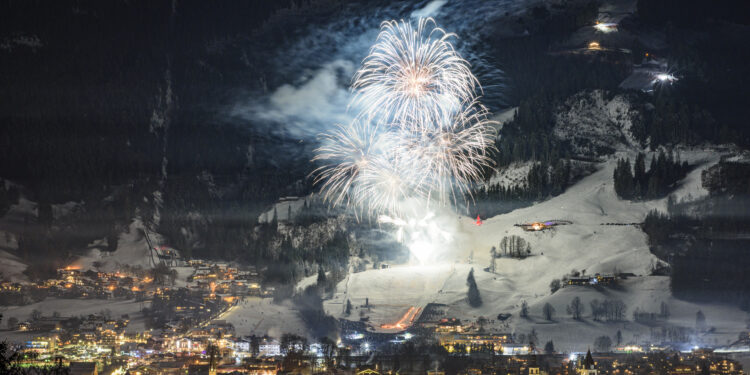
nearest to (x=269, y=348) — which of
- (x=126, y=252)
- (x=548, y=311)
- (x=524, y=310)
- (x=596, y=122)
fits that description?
(x=524, y=310)

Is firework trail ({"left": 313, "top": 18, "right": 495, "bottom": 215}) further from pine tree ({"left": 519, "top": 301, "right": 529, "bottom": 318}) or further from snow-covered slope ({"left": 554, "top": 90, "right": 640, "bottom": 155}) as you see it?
snow-covered slope ({"left": 554, "top": 90, "right": 640, "bottom": 155})

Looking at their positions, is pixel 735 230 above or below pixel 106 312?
above

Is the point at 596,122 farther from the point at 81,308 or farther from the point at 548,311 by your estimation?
the point at 81,308

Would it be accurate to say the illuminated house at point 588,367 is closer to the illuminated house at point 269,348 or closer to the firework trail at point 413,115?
the firework trail at point 413,115

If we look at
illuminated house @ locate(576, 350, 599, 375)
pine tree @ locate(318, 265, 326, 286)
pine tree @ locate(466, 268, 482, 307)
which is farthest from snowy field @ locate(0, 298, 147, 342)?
illuminated house @ locate(576, 350, 599, 375)

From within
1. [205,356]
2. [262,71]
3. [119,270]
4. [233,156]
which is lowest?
[205,356]

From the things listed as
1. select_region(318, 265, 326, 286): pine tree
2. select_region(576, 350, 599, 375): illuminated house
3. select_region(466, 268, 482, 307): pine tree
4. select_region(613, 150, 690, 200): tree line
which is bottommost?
select_region(576, 350, 599, 375): illuminated house

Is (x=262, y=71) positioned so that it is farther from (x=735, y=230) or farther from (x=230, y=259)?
(x=735, y=230)

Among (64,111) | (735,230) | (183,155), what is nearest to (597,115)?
(735,230)
